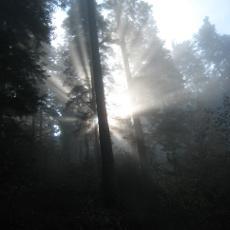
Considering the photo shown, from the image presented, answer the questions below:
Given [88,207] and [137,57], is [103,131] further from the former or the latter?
[137,57]

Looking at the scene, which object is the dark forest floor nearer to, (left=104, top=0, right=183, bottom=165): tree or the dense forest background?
the dense forest background

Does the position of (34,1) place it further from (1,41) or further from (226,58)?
(226,58)

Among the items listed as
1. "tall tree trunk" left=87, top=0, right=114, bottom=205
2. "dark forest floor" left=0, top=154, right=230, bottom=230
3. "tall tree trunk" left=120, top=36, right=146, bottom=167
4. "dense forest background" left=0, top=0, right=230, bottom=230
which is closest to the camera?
"dark forest floor" left=0, top=154, right=230, bottom=230

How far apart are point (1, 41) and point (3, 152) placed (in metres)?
4.48

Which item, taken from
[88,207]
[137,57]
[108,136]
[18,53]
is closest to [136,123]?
[137,57]

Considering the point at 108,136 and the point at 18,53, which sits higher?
the point at 18,53

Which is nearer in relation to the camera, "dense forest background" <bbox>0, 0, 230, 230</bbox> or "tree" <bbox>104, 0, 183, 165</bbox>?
"dense forest background" <bbox>0, 0, 230, 230</bbox>

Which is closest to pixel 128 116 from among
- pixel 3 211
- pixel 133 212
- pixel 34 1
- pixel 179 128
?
pixel 179 128

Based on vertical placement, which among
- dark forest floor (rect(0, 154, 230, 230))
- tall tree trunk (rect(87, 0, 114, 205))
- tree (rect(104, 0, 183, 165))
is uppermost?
tree (rect(104, 0, 183, 165))

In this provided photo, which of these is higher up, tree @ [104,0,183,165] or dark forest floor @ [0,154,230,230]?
tree @ [104,0,183,165]

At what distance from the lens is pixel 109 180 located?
12555 mm

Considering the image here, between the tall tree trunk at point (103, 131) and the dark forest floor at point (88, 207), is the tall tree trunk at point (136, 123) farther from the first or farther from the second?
the tall tree trunk at point (103, 131)

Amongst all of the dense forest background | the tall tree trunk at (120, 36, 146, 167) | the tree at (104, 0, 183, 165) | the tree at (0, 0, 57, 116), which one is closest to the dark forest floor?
the dense forest background

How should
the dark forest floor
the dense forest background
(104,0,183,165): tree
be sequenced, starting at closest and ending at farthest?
the dark forest floor < the dense forest background < (104,0,183,165): tree
